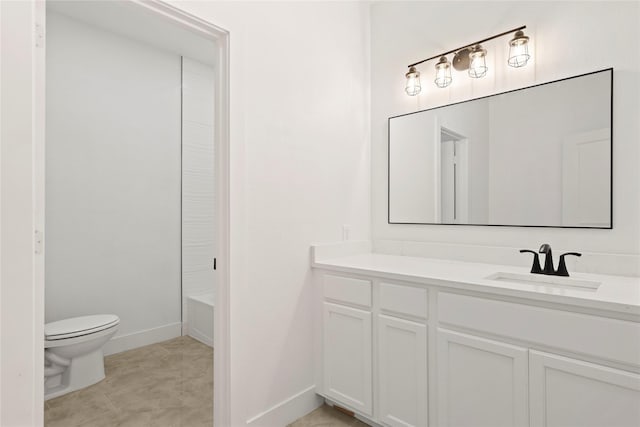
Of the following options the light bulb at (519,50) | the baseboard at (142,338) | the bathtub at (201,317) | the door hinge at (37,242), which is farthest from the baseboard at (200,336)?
the light bulb at (519,50)

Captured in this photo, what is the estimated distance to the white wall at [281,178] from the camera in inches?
68.4

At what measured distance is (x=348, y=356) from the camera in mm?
1929

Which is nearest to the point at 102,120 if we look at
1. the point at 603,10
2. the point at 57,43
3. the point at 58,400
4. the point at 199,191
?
the point at 57,43

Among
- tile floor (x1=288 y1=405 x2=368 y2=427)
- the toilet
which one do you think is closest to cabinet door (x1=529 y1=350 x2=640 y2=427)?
tile floor (x1=288 y1=405 x2=368 y2=427)

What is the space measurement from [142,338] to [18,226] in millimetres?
2238

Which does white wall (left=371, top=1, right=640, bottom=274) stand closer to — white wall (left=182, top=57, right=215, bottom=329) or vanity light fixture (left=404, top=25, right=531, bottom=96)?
vanity light fixture (left=404, top=25, right=531, bottom=96)

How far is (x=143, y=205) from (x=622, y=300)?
3.19 metres

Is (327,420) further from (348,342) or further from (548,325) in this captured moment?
(548,325)

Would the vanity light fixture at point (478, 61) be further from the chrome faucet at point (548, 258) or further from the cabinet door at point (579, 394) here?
the cabinet door at point (579, 394)

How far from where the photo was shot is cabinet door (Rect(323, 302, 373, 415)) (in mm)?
1850

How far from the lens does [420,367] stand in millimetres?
1652

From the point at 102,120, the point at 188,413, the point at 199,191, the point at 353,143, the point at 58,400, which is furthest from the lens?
the point at 199,191

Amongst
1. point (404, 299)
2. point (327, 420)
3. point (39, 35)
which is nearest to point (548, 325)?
point (404, 299)

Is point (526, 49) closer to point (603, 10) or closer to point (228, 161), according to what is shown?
point (603, 10)
